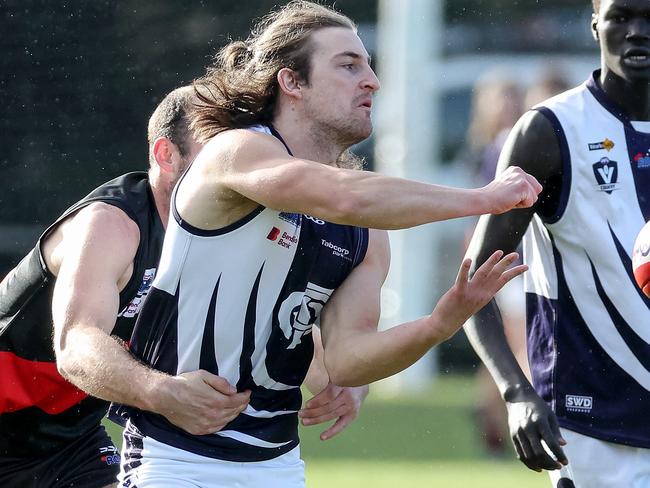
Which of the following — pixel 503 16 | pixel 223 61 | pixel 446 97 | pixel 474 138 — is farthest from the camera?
pixel 503 16

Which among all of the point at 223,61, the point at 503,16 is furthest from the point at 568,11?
the point at 223,61

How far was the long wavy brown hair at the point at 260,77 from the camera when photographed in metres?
4.32

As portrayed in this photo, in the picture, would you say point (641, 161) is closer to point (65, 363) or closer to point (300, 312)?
point (300, 312)

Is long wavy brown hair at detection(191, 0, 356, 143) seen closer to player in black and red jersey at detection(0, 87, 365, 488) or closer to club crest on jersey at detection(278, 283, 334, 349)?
player in black and red jersey at detection(0, 87, 365, 488)

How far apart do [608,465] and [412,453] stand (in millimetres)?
5664

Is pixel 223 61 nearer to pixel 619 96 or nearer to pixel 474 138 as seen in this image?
pixel 619 96

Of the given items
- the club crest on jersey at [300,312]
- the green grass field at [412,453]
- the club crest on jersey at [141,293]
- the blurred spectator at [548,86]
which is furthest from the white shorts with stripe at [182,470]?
the blurred spectator at [548,86]

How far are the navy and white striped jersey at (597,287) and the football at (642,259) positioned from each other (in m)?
0.10

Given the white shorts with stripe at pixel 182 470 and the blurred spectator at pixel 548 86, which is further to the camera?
the blurred spectator at pixel 548 86

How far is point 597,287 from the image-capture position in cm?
423

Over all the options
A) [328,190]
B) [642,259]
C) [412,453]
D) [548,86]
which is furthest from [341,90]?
[412,453]

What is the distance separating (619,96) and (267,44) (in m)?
1.13

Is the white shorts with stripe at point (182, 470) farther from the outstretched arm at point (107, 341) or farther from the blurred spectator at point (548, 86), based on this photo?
the blurred spectator at point (548, 86)

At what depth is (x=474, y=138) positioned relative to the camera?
38.6ft
